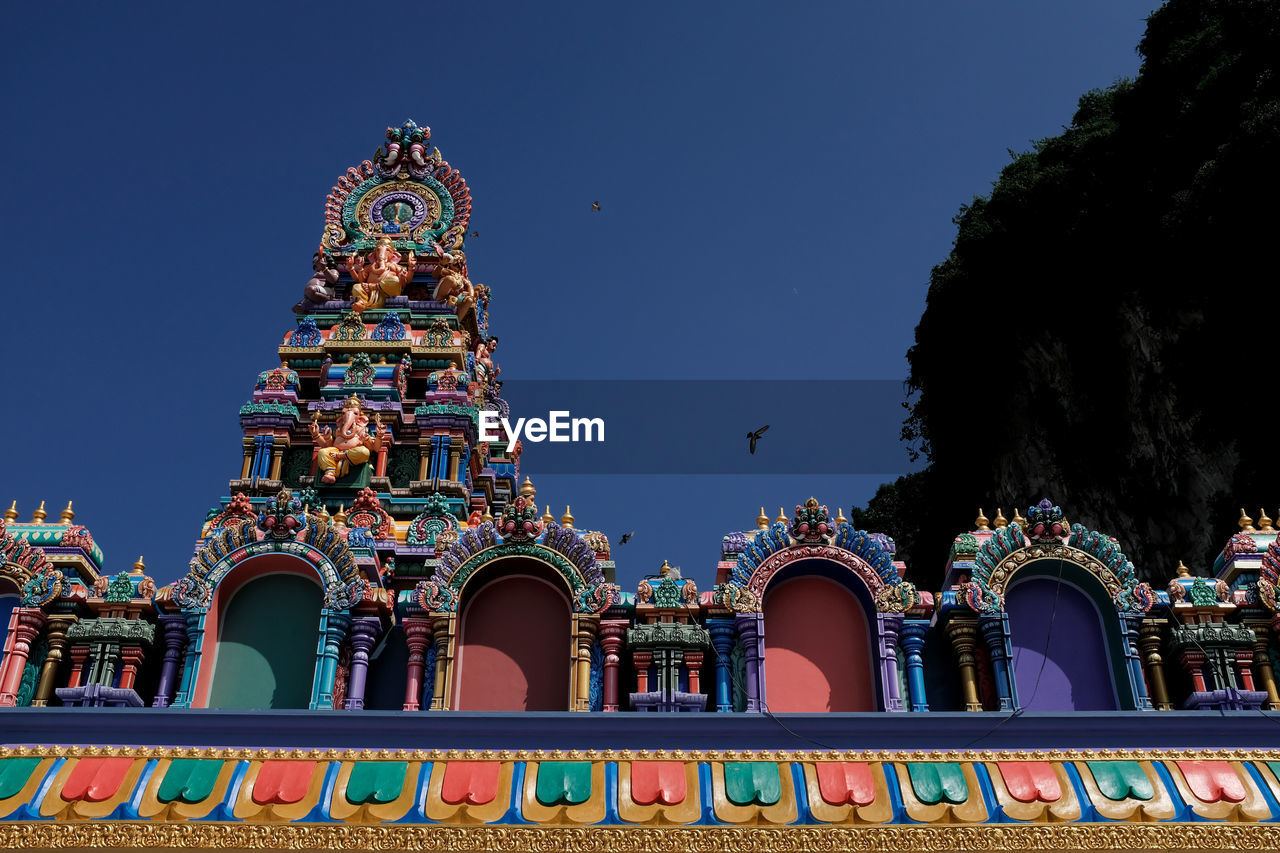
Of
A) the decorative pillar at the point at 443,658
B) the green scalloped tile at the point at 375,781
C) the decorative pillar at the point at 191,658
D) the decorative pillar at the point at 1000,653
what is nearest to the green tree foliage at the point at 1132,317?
the decorative pillar at the point at 1000,653

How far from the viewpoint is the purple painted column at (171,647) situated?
45.6 ft

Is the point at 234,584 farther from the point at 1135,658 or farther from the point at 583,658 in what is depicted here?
the point at 1135,658

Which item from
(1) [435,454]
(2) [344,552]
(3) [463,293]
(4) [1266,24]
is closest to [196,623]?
(2) [344,552]

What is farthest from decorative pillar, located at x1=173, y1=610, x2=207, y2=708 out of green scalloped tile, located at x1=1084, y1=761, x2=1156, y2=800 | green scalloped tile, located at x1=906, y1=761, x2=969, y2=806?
green scalloped tile, located at x1=1084, y1=761, x2=1156, y2=800

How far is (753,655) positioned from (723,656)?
378mm

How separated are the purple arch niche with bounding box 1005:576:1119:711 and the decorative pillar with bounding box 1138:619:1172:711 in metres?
0.42

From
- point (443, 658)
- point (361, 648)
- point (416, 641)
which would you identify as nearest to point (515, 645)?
point (443, 658)

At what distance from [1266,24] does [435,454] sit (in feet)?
69.1

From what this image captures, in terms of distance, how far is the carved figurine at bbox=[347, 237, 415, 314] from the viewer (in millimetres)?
25781

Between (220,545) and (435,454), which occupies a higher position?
(435,454)

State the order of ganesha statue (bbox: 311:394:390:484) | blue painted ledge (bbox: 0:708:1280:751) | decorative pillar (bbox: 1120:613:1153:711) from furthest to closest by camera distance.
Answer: ganesha statue (bbox: 311:394:390:484), decorative pillar (bbox: 1120:613:1153:711), blue painted ledge (bbox: 0:708:1280:751)

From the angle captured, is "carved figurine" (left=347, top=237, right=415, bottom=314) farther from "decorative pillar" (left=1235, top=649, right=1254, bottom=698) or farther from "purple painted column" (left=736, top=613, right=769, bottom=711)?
"decorative pillar" (left=1235, top=649, right=1254, bottom=698)

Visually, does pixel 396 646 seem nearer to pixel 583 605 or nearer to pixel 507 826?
pixel 583 605

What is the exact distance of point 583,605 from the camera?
45.6 ft
